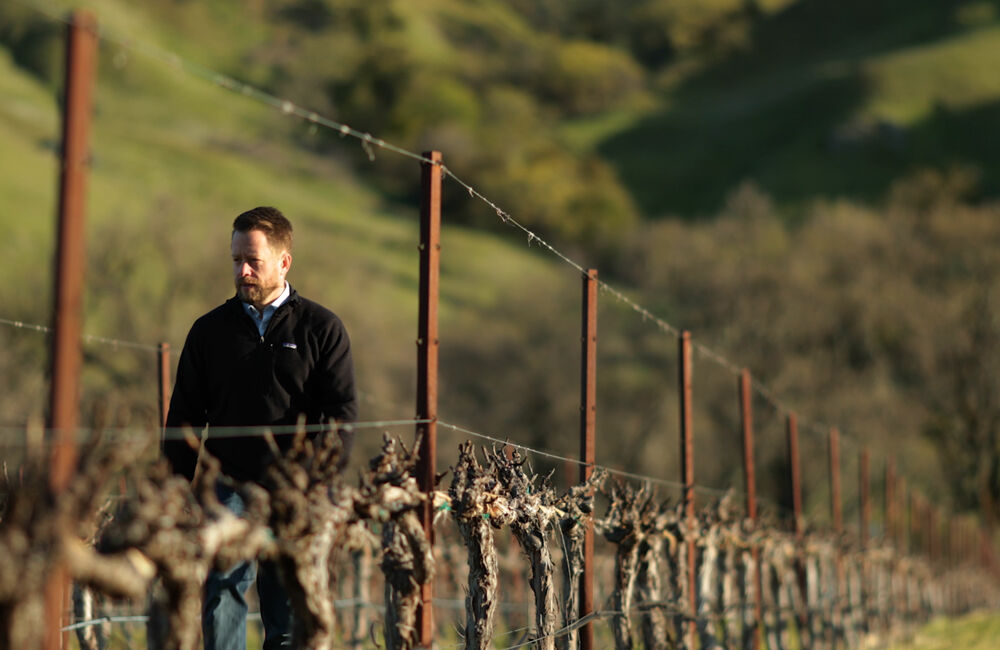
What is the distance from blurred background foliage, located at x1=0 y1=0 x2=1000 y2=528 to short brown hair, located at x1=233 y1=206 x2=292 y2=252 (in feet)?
2.74

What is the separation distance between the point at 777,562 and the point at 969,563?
→ 23634mm

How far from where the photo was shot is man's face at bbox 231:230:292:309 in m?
5.30

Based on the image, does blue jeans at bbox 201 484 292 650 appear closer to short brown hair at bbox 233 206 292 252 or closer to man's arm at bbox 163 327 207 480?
man's arm at bbox 163 327 207 480

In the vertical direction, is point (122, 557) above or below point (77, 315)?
below

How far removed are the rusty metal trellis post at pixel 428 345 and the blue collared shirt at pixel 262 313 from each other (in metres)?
0.56

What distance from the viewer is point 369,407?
31.3 meters

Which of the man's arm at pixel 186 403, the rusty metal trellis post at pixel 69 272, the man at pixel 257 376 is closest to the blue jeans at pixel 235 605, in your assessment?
the man at pixel 257 376

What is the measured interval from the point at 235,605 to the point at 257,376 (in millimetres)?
875

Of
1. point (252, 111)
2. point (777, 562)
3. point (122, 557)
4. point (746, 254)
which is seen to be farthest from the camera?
point (252, 111)

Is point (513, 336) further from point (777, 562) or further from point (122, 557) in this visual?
point (122, 557)

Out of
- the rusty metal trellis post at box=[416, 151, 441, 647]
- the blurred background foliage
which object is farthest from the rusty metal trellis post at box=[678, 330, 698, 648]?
the rusty metal trellis post at box=[416, 151, 441, 647]

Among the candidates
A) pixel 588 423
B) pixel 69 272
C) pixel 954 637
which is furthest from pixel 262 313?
pixel 954 637

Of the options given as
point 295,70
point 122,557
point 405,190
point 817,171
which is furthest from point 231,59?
point 122,557

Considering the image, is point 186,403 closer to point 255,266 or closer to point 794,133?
point 255,266
